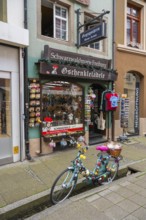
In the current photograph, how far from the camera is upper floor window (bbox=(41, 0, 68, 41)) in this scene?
6656mm

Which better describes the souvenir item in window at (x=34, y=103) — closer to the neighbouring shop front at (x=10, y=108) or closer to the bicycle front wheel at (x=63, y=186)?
the neighbouring shop front at (x=10, y=108)

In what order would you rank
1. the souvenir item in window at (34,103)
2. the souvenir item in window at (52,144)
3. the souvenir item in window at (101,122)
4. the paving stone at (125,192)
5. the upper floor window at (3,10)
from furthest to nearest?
the souvenir item in window at (101,122) → the souvenir item in window at (52,144) → the souvenir item in window at (34,103) → the upper floor window at (3,10) → the paving stone at (125,192)

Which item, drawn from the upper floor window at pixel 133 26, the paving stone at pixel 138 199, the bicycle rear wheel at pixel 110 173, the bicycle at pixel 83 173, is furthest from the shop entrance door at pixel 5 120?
the upper floor window at pixel 133 26

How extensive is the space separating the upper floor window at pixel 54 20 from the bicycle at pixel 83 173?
4162 millimetres

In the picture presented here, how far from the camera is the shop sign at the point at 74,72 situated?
5.97 metres

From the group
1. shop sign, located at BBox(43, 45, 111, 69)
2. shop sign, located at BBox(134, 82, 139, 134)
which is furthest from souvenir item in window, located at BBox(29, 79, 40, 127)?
shop sign, located at BBox(134, 82, 139, 134)

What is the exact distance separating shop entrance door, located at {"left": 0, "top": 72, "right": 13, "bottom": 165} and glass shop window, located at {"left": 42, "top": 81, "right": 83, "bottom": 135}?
1161 millimetres

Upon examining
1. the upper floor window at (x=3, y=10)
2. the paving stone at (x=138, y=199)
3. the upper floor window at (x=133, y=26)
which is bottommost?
the paving stone at (x=138, y=199)

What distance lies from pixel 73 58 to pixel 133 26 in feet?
14.7

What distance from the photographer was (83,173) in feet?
13.4

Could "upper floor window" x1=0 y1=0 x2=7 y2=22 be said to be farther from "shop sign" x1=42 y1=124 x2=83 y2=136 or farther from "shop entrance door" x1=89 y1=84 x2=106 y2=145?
"shop entrance door" x1=89 y1=84 x2=106 y2=145

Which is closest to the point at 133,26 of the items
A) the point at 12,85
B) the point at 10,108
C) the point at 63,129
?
the point at 63,129

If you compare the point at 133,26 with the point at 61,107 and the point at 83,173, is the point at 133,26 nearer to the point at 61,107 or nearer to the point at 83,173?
the point at 61,107

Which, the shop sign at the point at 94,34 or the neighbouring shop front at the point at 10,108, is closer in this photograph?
the neighbouring shop front at the point at 10,108
